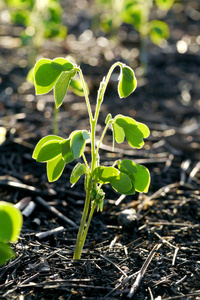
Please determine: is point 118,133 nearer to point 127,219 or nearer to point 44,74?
point 44,74

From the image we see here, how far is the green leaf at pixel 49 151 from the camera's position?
1593 millimetres

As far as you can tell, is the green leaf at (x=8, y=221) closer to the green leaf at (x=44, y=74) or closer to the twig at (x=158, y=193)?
the green leaf at (x=44, y=74)

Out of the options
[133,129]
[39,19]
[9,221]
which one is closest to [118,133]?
[133,129]

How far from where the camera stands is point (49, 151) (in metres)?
1.60

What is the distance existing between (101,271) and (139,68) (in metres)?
4.30

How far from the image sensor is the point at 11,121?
11.7ft

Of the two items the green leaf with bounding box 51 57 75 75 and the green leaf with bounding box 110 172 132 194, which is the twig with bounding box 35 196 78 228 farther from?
the green leaf with bounding box 51 57 75 75

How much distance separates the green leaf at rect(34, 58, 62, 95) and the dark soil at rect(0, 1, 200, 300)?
2.67 ft

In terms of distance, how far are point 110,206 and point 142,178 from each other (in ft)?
2.75

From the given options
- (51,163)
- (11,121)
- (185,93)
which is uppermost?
(51,163)

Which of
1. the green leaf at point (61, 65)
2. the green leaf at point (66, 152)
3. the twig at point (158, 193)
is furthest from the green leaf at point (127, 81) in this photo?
the twig at point (158, 193)

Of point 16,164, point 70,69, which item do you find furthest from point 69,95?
point 70,69

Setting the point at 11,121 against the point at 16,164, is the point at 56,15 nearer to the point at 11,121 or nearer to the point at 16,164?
the point at 11,121

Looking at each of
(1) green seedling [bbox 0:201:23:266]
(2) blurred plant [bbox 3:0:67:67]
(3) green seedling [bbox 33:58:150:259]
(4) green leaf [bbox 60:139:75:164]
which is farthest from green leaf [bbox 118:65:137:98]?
(2) blurred plant [bbox 3:0:67:67]
